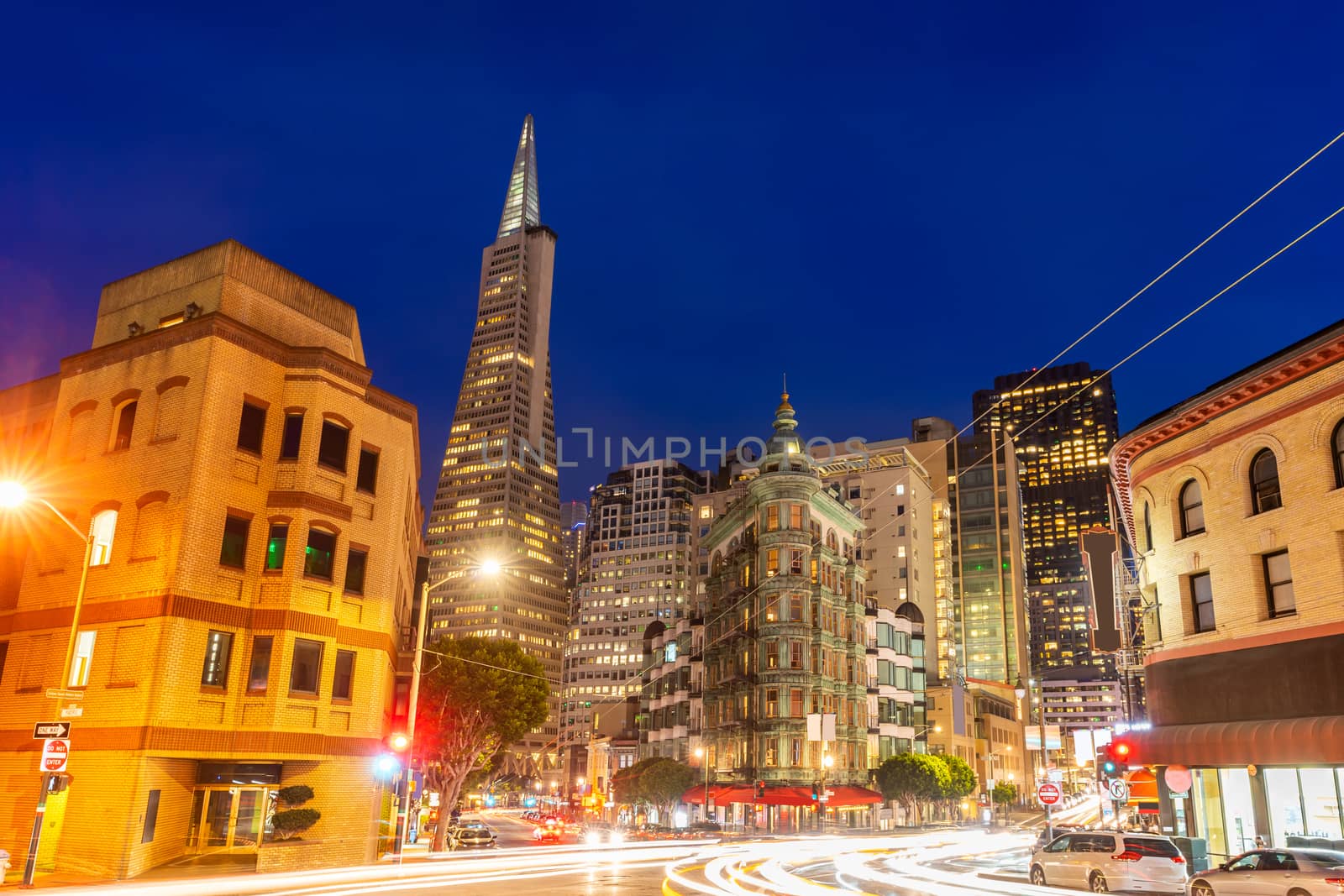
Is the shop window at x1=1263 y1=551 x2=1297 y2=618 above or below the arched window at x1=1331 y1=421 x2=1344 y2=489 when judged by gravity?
below

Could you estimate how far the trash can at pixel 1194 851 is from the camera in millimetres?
28172

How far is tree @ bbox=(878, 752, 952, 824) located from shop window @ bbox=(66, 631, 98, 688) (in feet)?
207

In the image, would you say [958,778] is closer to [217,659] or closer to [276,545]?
[276,545]

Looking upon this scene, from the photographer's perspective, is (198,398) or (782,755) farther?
(782,755)

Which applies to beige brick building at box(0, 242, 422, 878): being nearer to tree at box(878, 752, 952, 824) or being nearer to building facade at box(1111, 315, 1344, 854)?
building facade at box(1111, 315, 1344, 854)

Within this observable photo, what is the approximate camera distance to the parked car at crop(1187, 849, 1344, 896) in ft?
62.0

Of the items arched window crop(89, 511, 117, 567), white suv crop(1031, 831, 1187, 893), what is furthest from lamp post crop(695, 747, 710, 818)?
arched window crop(89, 511, 117, 567)

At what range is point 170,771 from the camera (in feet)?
89.0

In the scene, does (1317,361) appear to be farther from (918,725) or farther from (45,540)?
(918,725)

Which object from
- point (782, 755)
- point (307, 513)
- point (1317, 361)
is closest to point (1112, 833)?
point (1317, 361)

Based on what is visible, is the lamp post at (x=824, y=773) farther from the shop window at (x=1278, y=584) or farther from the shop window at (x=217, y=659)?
the shop window at (x=217, y=659)

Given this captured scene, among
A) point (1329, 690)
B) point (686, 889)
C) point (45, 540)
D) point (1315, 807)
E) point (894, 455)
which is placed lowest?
point (686, 889)

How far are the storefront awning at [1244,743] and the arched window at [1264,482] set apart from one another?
609 cm

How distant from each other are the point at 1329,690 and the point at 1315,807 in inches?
138
